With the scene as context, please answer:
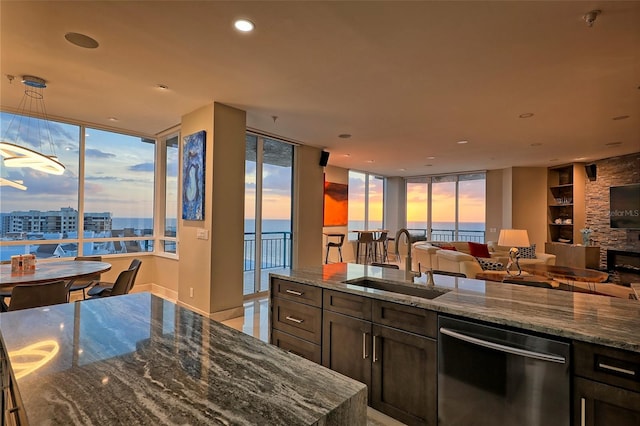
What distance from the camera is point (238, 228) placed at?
14.3ft

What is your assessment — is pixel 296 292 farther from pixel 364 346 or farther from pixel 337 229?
pixel 337 229

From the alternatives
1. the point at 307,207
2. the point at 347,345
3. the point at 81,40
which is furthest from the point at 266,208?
the point at 347,345

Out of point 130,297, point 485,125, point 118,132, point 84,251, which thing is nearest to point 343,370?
point 130,297

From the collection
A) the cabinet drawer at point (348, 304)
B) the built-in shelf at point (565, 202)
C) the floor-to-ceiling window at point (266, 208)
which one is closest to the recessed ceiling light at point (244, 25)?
the cabinet drawer at point (348, 304)

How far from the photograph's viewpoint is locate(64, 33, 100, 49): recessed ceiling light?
2.52 m

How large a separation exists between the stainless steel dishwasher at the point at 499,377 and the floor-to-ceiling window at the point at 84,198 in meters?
4.96

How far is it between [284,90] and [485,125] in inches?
123

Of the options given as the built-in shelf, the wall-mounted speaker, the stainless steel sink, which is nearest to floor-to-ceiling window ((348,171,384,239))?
the wall-mounted speaker

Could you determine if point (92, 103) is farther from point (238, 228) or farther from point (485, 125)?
point (485, 125)

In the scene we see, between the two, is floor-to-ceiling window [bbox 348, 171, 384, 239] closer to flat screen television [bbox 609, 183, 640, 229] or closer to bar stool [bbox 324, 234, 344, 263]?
bar stool [bbox 324, 234, 344, 263]

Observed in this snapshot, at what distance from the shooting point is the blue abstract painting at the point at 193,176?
416 centimetres

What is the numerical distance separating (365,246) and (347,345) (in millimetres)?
7231

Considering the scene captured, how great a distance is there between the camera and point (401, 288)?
2359 mm

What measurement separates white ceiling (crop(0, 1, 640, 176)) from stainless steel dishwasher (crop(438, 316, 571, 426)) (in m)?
2.04
